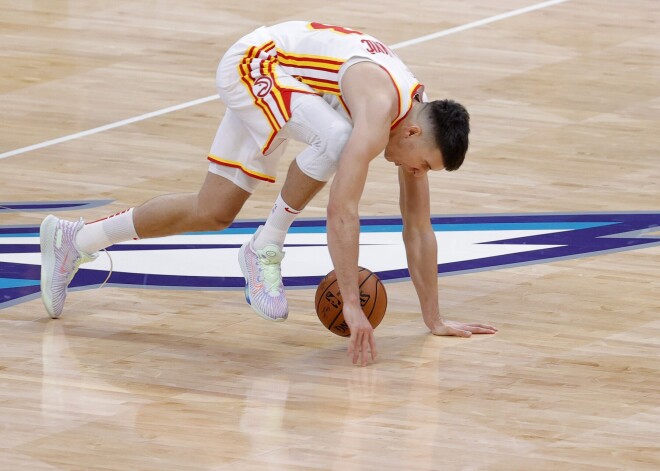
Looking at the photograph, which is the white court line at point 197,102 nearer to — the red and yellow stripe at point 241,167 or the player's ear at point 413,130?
the red and yellow stripe at point 241,167

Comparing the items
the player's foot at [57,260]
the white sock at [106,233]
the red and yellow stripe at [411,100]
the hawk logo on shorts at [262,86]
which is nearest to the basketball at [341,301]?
the red and yellow stripe at [411,100]

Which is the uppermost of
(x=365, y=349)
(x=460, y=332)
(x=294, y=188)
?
(x=294, y=188)

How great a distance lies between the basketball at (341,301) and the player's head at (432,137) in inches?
18.9

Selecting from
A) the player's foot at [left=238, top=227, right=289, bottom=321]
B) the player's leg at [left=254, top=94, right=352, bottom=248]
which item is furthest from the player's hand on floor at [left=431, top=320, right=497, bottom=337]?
the player's leg at [left=254, top=94, right=352, bottom=248]

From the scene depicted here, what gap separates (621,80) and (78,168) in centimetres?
386

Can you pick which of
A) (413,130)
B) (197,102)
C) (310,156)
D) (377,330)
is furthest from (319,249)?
(197,102)

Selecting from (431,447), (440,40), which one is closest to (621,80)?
(440,40)

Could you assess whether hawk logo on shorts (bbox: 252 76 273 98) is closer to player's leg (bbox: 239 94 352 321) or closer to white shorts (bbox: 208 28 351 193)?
white shorts (bbox: 208 28 351 193)

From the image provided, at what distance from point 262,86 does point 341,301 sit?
0.86m

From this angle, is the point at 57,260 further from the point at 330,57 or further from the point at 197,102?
the point at 197,102

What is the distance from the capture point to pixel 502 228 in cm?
786

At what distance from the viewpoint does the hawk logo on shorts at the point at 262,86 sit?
6188 millimetres

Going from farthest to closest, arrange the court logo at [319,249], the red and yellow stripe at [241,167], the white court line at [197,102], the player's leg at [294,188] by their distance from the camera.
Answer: the white court line at [197,102] → the court logo at [319,249] → the red and yellow stripe at [241,167] → the player's leg at [294,188]

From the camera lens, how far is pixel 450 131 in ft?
19.0
